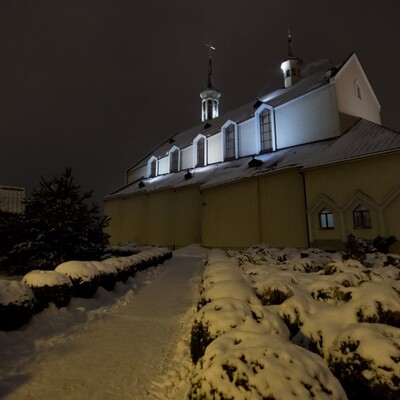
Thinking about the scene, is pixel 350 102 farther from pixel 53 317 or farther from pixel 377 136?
pixel 53 317

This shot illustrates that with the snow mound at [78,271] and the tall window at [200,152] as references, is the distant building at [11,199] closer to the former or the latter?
the snow mound at [78,271]

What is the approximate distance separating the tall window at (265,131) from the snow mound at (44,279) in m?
22.9

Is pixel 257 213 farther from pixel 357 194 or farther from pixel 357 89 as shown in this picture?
pixel 357 89

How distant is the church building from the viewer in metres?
15.5

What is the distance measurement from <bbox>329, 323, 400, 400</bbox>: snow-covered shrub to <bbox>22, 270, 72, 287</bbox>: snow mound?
5.69m

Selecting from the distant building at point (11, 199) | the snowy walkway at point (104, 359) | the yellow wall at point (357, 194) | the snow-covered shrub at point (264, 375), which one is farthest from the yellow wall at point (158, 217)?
the snow-covered shrub at point (264, 375)

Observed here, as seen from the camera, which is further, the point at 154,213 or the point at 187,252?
the point at 154,213

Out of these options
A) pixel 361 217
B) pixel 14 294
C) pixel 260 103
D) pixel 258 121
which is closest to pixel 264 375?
pixel 14 294

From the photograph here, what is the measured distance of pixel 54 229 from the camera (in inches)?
451

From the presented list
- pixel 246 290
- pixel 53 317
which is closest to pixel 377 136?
pixel 246 290

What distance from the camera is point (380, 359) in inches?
100

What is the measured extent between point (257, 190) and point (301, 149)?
204 inches

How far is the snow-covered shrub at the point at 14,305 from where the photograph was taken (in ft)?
16.1

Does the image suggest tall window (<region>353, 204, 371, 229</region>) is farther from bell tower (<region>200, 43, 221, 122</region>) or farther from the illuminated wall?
bell tower (<region>200, 43, 221, 122</region>)
